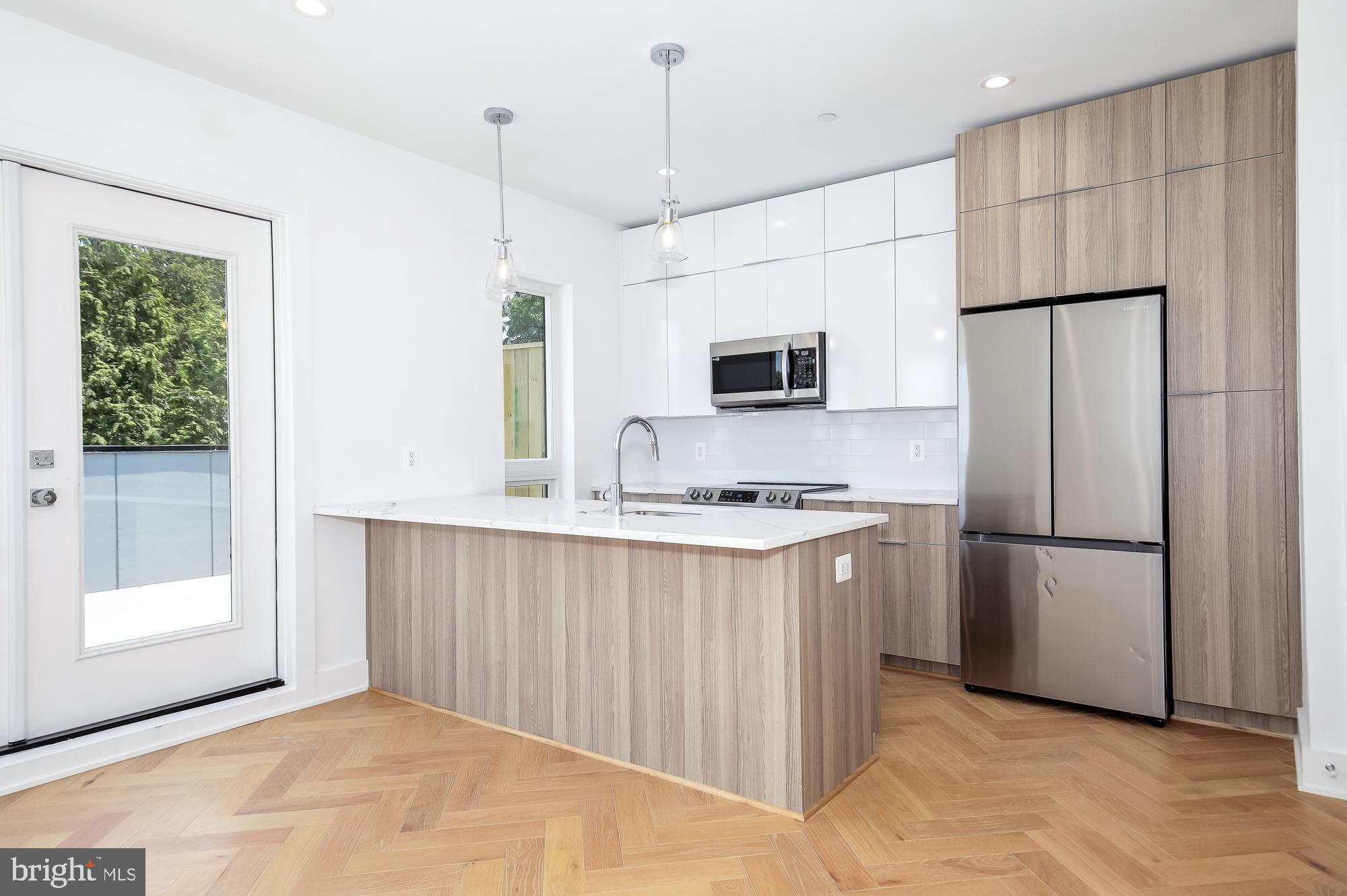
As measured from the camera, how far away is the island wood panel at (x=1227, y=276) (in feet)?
9.26

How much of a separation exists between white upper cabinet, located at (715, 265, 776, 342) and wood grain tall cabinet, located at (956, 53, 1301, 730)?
166cm

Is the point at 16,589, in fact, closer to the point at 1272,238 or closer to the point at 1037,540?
the point at 1037,540

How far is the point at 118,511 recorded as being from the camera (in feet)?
9.37

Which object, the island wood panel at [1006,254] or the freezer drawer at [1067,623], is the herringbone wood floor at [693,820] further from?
the island wood panel at [1006,254]

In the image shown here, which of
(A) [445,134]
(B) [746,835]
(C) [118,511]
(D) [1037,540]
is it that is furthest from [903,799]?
(A) [445,134]

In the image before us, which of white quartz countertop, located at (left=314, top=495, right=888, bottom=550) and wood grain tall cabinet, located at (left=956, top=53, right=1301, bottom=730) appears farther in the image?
wood grain tall cabinet, located at (left=956, top=53, right=1301, bottom=730)

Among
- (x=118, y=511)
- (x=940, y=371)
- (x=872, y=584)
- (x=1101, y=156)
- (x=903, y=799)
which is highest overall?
(x=1101, y=156)

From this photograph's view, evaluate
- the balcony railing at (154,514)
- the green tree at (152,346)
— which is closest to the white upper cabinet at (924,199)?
the green tree at (152,346)

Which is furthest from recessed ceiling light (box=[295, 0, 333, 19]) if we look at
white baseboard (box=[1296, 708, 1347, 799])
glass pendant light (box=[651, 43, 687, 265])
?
white baseboard (box=[1296, 708, 1347, 799])

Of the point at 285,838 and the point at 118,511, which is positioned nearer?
the point at 285,838

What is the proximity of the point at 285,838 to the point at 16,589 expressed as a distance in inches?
51.4

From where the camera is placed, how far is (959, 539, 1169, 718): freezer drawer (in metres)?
3.01

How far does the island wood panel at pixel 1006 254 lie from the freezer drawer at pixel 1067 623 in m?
1.10

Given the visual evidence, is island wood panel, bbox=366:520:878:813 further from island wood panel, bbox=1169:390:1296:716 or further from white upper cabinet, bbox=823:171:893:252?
white upper cabinet, bbox=823:171:893:252
